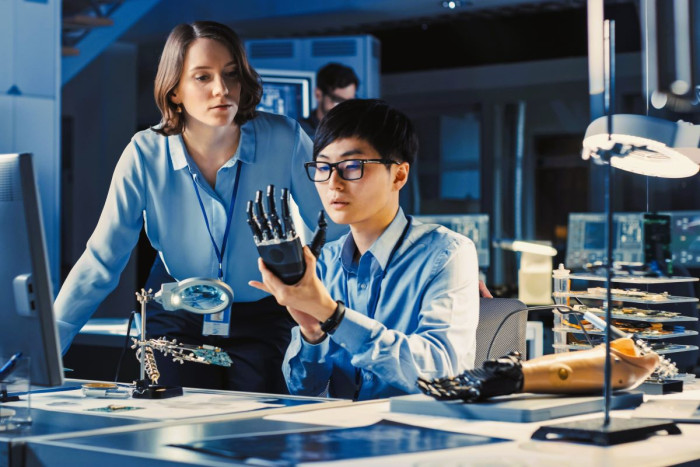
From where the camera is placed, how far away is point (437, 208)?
10.5 metres

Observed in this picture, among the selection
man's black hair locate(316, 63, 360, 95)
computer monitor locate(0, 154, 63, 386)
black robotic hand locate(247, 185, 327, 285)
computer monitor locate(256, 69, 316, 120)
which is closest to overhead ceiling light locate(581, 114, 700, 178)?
black robotic hand locate(247, 185, 327, 285)

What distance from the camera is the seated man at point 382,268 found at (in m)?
1.92

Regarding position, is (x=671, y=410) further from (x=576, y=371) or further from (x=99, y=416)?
(x=99, y=416)

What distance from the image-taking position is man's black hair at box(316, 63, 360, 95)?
275 inches

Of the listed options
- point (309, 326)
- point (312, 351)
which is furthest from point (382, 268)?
point (309, 326)

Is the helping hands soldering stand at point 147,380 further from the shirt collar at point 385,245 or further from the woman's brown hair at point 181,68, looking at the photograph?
the woman's brown hair at point 181,68

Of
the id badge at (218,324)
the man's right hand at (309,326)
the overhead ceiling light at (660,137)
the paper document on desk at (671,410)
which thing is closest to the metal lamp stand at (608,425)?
the paper document on desk at (671,410)

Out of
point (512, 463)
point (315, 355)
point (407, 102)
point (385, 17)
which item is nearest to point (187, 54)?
point (315, 355)

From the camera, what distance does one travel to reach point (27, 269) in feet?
5.00

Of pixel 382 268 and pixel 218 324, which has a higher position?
pixel 382 268

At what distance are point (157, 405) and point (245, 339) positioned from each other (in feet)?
2.04

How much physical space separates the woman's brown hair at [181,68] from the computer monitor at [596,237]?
4.01 m

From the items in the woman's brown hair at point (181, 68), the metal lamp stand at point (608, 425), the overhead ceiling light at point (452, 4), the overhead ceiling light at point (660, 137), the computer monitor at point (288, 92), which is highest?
the overhead ceiling light at point (452, 4)

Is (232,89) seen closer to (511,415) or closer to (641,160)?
(641,160)
